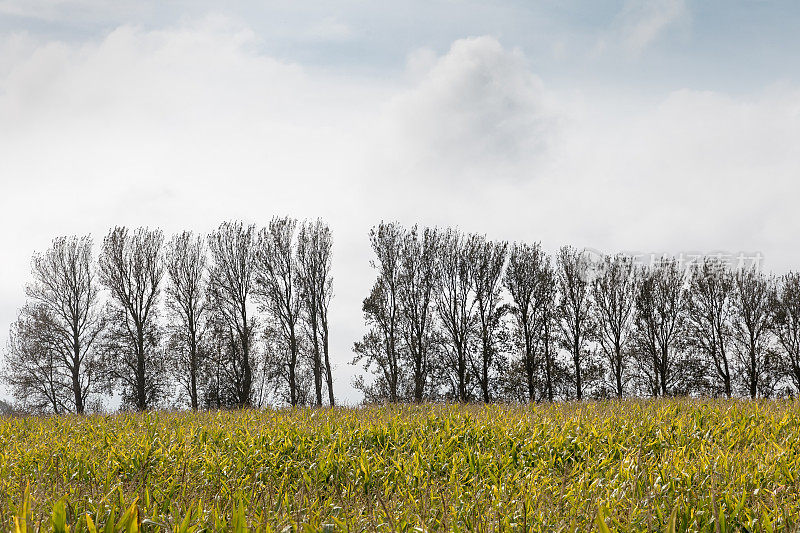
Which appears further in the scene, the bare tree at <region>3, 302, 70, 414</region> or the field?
the bare tree at <region>3, 302, 70, 414</region>

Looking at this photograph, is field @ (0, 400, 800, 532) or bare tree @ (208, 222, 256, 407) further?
bare tree @ (208, 222, 256, 407)

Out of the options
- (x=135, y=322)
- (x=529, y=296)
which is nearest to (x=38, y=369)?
(x=135, y=322)

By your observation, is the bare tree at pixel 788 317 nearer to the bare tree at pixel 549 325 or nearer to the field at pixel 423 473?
the bare tree at pixel 549 325

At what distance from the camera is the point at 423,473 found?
648 centimetres

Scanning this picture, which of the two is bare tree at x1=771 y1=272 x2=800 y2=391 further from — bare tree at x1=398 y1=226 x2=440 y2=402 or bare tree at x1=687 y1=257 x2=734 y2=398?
bare tree at x1=398 y1=226 x2=440 y2=402

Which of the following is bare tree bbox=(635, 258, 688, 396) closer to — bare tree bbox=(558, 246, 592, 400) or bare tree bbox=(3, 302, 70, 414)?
bare tree bbox=(558, 246, 592, 400)

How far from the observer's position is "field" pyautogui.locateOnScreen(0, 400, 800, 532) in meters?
4.36

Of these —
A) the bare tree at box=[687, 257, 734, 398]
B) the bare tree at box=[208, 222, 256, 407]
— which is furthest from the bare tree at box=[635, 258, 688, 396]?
the bare tree at box=[208, 222, 256, 407]

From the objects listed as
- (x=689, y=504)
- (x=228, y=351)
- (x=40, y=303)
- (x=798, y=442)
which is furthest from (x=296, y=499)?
(x=40, y=303)

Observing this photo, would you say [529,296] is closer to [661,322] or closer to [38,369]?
[661,322]

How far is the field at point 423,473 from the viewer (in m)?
4.36

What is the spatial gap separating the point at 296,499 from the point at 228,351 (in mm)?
27716

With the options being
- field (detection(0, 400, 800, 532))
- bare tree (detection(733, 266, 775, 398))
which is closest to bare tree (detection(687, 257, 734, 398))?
bare tree (detection(733, 266, 775, 398))

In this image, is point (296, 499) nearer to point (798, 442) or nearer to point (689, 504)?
point (689, 504)
